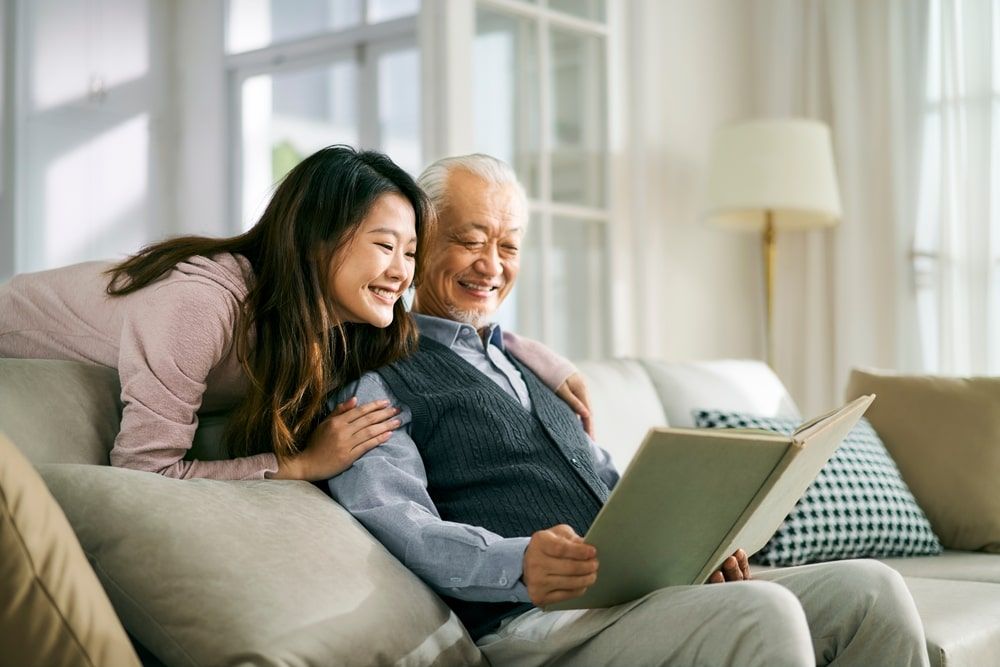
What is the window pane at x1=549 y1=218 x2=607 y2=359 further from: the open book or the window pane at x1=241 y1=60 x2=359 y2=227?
the open book

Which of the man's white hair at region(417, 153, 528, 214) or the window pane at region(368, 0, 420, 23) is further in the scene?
the window pane at region(368, 0, 420, 23)

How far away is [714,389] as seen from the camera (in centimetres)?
271

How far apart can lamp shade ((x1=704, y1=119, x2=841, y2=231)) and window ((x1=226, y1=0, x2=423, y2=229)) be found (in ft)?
5.26

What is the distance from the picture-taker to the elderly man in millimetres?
1289

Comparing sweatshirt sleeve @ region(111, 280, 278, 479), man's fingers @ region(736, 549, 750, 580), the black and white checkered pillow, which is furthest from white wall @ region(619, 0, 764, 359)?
sweatshirt sleeve @ region(111, 280, 278, 479)

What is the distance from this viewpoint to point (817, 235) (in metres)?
4.23

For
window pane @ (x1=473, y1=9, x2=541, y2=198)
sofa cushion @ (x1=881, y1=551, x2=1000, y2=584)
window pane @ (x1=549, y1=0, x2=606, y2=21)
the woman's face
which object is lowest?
sofa cushion @ (x1=881, y1=551, x2=1000, y2=584)

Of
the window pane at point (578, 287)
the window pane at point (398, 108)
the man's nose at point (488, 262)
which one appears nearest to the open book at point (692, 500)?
the man's nose at point (488, 262)

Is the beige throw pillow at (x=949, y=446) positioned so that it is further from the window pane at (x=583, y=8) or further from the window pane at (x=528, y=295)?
the window pane at (x=583, y=8)

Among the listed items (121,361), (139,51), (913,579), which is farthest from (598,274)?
(139,51)

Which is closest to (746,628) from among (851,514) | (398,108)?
(851,514)

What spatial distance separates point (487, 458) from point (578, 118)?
2.32 metres

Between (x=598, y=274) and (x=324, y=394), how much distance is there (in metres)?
2.33

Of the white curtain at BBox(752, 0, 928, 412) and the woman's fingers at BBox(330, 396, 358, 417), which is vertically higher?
the white curtain at BBox(752, 0, 928, 412)
